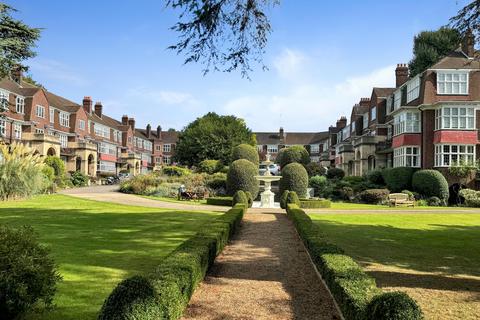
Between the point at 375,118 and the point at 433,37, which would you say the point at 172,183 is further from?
the point at 433,37

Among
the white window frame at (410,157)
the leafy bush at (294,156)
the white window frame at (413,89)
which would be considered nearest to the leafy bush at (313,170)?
the leafy bush at (294,156)

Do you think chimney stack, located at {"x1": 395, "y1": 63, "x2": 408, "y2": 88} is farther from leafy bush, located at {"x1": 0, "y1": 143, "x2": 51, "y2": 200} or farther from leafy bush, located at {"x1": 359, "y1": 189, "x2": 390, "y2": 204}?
leafy bush, located at {"x1": 0, "y1": 143, "x2": 51, "y2": 200}

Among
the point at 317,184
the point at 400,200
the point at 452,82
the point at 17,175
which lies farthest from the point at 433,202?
the point at 17,175

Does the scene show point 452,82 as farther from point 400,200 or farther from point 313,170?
point 313,170

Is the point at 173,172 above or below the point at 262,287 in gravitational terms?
above

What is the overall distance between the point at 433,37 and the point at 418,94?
25.2m

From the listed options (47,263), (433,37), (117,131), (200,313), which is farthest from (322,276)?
(117,131)

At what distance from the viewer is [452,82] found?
36125mm

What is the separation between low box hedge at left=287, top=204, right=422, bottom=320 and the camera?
539 centimetres

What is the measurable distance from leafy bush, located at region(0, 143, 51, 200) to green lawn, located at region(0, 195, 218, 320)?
6032 mm

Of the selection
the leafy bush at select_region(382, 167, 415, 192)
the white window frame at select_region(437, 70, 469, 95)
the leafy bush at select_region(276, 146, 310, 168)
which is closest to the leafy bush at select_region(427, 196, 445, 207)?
the leafy bush at select_region(382, 167, 415, 192)

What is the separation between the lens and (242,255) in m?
11.2

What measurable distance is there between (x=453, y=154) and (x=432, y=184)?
4.34m

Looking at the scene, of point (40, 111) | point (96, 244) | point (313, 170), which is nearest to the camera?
point (96, 244)
